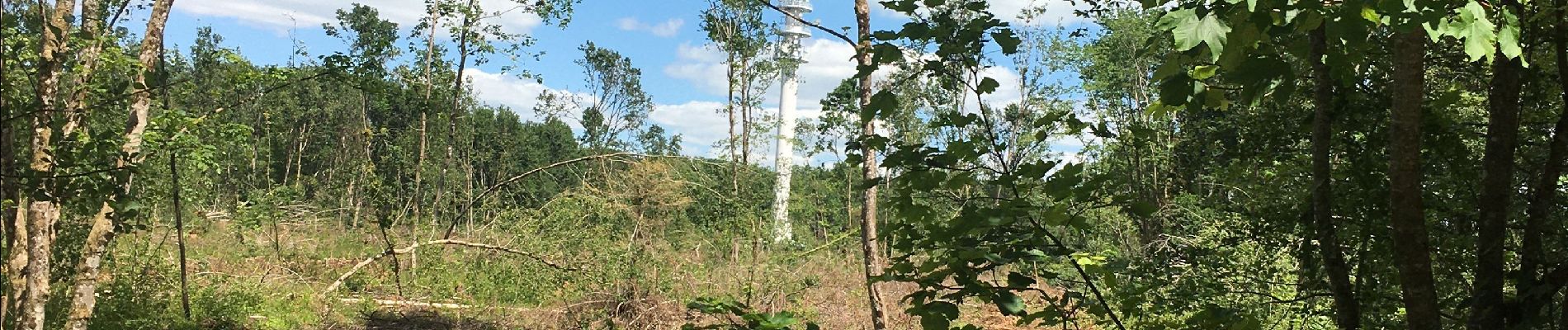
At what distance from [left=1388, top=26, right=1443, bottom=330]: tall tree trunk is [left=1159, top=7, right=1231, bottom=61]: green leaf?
832 millimetres

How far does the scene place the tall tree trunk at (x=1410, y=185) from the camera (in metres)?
1.96

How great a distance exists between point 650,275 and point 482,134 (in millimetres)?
32227

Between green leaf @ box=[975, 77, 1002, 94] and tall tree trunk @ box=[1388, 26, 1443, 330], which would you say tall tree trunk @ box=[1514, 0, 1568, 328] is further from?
green leaf @ box=[975, 77, 1002, 94]

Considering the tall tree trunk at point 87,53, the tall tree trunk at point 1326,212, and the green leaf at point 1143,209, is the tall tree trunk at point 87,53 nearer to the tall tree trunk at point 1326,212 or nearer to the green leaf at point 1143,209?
the green leaf at point 1143,209

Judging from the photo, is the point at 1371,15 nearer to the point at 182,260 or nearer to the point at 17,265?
the point at 17,265

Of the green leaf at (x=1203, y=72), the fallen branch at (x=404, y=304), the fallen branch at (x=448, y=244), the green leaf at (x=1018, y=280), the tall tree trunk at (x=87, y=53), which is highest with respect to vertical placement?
the tall tree trunk at (x=87, y=53)

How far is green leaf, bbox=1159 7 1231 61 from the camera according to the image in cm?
131

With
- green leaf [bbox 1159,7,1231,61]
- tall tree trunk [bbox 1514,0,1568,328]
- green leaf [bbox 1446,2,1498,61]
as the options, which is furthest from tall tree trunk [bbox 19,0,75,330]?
tall tree trunk [bbox 1514,0,1568,328]

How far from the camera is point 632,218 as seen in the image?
1255 cm

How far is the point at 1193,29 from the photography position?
1.34 meters

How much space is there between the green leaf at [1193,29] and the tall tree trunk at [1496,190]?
50.8 inches

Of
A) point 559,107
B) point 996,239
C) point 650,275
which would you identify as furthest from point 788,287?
point 559,107

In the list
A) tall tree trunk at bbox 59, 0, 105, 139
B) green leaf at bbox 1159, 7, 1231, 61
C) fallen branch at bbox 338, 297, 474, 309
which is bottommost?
fallen branch at bbox 338, 297, 474, 309

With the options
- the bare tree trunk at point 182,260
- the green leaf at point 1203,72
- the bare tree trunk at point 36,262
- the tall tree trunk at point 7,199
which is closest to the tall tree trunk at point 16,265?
the tall tree trunk at point 7,199
